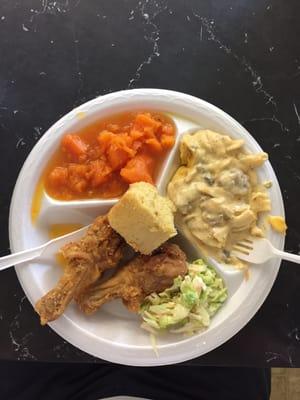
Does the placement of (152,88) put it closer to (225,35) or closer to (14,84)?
(225,35)

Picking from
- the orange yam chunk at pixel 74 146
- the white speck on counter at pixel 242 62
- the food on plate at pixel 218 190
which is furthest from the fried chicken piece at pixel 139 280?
the white speck on counter at pixel 242 62

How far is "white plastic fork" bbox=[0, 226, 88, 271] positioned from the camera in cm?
213

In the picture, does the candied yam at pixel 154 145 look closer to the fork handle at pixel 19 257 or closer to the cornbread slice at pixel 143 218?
the cornbread slice at pixel 143 218

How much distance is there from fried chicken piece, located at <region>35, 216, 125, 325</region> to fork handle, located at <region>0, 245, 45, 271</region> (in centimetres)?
11

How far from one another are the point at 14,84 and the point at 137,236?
→ 880 mm

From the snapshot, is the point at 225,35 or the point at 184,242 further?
the point at 225,35

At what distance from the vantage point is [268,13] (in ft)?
7.91

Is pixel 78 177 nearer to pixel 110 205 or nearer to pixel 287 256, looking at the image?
pixel 110 205

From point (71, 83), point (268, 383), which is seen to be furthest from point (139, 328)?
point (71, 83)

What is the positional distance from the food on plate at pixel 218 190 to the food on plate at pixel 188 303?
134mm

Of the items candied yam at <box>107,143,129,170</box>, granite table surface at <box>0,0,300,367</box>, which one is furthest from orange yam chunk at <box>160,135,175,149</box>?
granite table surface at <box>0,0,300,367</box>

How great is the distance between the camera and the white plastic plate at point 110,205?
2160mm

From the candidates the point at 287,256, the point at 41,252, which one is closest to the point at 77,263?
the point at 41,252

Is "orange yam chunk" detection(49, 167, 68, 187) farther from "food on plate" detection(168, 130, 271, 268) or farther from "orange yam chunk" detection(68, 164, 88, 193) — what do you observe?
"food on plate" detection(168, 130, 271, 268)
